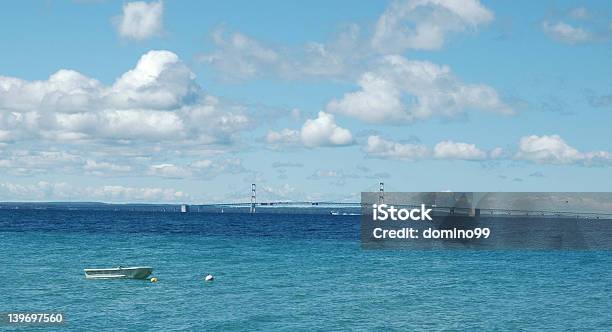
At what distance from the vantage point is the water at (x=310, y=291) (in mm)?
65438

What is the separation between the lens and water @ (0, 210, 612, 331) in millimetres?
65438

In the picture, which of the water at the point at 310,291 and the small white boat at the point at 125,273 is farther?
the small white boat at the point at 125,273

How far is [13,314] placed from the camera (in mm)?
65188

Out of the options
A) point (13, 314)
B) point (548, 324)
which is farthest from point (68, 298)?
point (548, 324)

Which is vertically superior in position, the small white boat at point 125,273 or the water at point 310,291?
the small white boat at point 125,273

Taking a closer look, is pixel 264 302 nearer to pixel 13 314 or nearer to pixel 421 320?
pixel 421 320

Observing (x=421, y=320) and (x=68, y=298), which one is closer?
(x=421, y=320)

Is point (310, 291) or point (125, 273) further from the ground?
point (125, 273)

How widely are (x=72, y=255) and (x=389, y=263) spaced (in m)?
54.7

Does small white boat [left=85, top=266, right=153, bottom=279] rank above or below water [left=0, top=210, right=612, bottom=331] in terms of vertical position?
above

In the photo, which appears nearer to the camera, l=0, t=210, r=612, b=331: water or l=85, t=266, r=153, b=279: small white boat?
l=0, t=210, r=612, b=331: water

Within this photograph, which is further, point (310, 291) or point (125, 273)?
point (125, 273)

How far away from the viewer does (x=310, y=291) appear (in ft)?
269

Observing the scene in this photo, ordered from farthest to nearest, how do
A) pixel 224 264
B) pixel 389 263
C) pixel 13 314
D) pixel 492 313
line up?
pixel 389 263 < pixel 224 264 < pixel 492 313 < pixel 13 314
